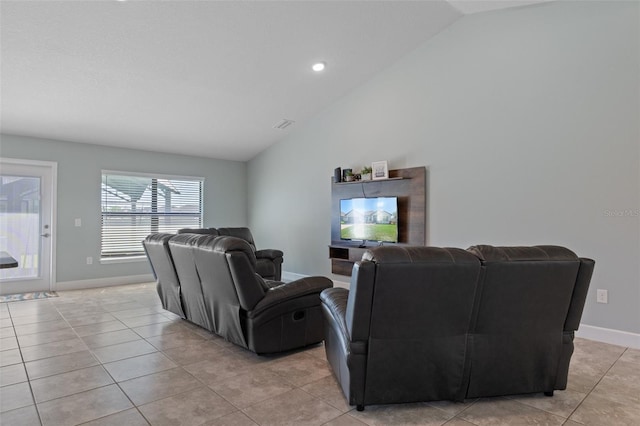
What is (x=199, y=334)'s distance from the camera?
12.0 feet

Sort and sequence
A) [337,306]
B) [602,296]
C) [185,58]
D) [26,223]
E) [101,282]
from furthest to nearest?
[101,282]
[26,223]
[185,58]
[602,296]
[337,306]

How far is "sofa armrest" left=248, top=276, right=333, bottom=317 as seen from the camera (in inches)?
116

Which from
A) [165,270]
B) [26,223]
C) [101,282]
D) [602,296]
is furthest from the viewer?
[101,282]

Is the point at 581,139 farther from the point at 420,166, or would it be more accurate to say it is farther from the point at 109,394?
the point at 109,394

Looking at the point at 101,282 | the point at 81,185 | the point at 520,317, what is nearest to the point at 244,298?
the point at 520,317

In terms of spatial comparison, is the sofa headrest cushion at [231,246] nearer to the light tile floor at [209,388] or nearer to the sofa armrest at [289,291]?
the sofa armrest at [289,291]

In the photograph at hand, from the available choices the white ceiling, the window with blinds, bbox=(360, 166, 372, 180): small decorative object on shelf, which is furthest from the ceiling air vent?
the window with blinds

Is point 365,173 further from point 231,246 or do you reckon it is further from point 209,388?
point 209,388

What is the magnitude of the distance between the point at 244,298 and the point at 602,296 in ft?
10.7

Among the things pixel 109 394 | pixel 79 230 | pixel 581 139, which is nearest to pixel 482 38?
pixel 581 139

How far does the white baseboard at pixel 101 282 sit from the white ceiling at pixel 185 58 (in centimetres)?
226

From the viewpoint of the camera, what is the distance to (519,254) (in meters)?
2.11

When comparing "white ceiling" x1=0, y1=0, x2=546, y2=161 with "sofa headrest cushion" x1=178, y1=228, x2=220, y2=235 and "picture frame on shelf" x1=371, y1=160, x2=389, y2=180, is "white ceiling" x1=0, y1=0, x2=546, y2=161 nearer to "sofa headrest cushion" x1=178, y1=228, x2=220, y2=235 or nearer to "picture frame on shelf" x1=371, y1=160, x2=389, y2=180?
"picture frame on shelf" x1=371, y1=160, x2=389, y2=180

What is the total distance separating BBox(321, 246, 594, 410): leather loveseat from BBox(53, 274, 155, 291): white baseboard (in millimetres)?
5420
